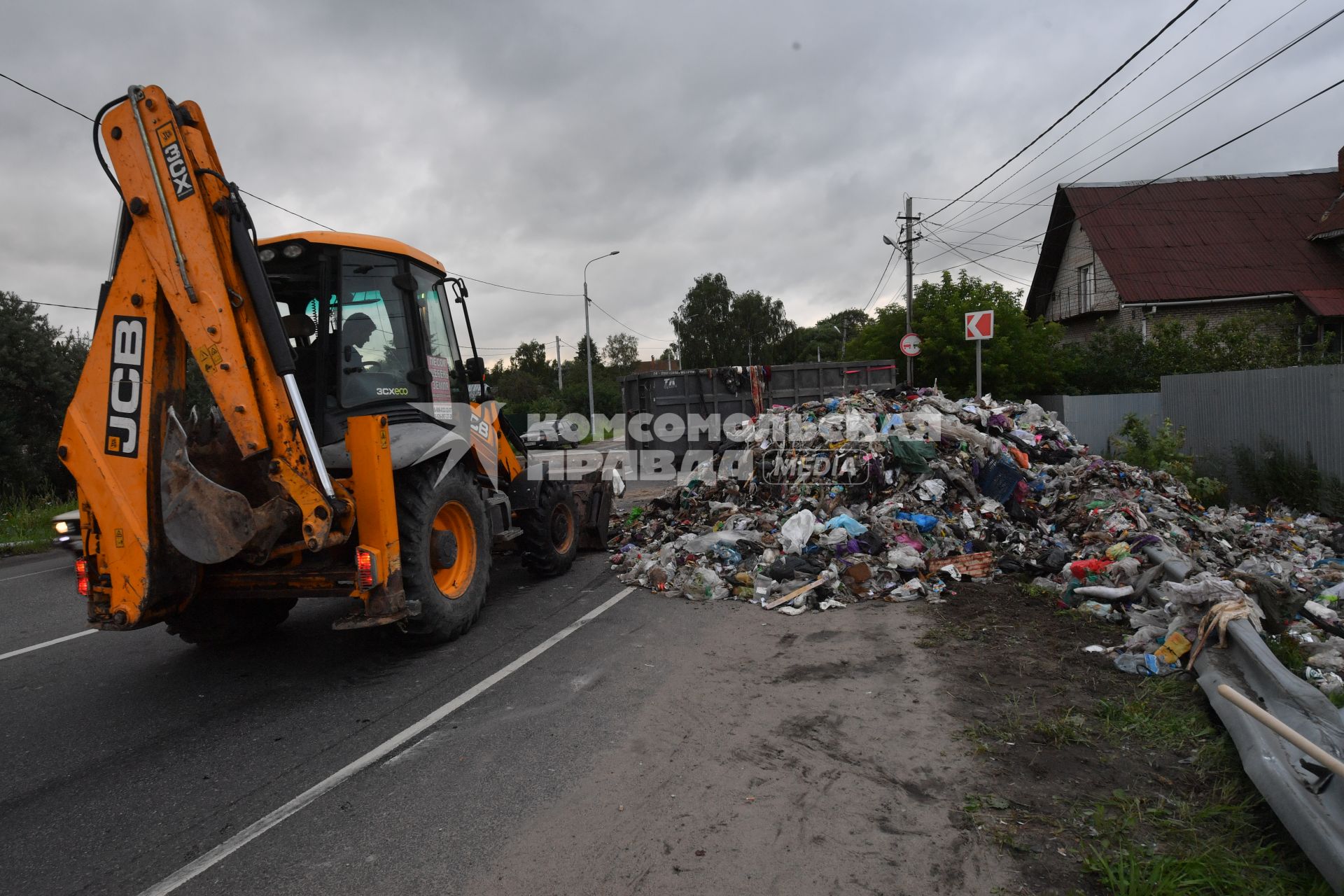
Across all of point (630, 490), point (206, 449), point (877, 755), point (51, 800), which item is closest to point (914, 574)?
point (877, 755)

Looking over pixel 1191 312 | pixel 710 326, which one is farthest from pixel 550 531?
pixel 710 326

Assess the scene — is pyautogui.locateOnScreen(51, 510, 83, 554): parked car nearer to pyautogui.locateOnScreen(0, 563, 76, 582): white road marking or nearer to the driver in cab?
pyautogui.locateOnScreen(0, 563, 76, 582): white road marking

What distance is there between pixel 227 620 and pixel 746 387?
959 cm

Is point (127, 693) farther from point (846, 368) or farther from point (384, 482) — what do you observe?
point (846, 368)

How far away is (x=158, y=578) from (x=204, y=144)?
246 cm

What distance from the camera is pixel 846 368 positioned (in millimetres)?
13930

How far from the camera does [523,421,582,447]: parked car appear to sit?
25.9 meters

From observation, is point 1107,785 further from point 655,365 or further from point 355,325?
point 655,365

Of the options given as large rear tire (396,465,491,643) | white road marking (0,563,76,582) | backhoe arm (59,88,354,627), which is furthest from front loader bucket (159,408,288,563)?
white road marking (0,563,76,582)

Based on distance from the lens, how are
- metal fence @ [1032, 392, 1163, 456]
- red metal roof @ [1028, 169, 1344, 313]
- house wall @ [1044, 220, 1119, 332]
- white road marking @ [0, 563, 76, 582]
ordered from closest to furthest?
white road marking @ [0, 563, 76, 582], metal fence @ [1032, 392, 1163, 456], red metal roof @ [1028, 169, 1344, 313], house wall @ [1044, 220, 1119, 332]

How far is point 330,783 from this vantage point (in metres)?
3.72

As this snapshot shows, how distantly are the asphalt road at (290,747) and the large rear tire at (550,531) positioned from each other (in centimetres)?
112

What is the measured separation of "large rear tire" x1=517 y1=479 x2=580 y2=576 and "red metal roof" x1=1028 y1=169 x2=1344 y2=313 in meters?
20.0

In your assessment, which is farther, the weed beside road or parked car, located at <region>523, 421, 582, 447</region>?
parked car, located at <region>523, 421, 582, 447</region>
